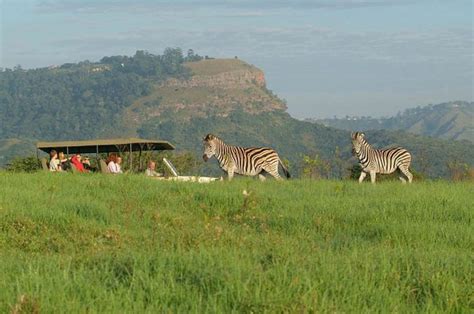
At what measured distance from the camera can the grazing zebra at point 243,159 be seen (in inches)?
922

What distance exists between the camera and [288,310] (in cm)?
638

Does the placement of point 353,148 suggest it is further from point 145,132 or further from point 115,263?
point 145,132

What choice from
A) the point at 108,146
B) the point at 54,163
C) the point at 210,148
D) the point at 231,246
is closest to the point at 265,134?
the point at 108,146

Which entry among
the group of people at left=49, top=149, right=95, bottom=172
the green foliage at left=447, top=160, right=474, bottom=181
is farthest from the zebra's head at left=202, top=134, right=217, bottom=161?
the green foliage at left=447, top=160, right=474, bottom=181

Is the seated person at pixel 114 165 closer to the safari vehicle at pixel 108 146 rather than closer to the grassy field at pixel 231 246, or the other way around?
the safari vehicle at pixel 108 146

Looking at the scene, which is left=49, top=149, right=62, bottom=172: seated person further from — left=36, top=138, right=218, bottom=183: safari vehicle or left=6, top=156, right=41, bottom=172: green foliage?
left=6, top=156, right=41, bottom=172: green foliage

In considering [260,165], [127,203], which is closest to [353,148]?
[260,165]

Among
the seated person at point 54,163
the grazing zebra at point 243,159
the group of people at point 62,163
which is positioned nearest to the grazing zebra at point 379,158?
the grazing zebra at point 243,159

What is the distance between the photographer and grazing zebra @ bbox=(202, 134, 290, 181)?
23422 mm

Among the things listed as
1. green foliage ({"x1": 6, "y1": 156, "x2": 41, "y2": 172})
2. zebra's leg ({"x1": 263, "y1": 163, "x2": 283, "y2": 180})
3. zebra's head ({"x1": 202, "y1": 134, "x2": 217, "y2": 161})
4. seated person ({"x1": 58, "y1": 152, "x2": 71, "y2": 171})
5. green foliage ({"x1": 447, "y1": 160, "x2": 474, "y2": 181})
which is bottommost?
green foliage ({"x1": 6, "y1": 156, "x2": 41, "y2": 172})

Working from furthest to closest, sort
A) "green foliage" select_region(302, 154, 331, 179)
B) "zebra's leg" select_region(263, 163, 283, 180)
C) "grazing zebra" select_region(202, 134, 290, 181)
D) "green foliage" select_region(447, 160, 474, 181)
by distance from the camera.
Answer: "green foliage" select_region(302, 154, 331, 179)
"green foliage" select_region(447, 160, 474, 181)
"zebra's leg" select_region(263, 163, 283, 180)
"grazing zebra" select_region(202, 134, 290, 181)

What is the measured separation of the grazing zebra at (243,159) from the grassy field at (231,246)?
483cm

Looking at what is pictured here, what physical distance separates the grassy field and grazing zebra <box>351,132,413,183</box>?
5348mm

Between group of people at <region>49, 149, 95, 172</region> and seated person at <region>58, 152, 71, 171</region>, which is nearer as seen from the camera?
group of people at <region>49, 149, 95, 172</region>
